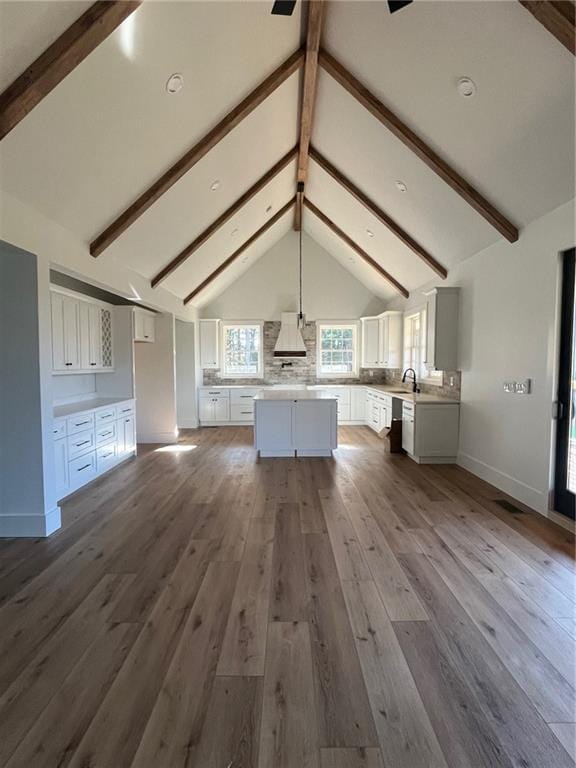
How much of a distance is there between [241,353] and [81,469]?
5.15m

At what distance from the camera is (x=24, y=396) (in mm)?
3145

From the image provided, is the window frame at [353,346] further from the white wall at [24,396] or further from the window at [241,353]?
the white wall at [24,396]

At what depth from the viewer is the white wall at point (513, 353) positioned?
3.60m

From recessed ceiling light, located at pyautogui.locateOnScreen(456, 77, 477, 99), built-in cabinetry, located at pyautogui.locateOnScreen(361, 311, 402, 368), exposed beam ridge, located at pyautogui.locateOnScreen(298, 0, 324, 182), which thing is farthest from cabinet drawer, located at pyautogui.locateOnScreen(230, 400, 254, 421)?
recessed ceiling light, located at pyautogui.locateOnScreen(456, 77, 477, 99)

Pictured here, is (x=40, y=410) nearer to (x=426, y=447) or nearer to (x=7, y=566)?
(x=7, y=566)

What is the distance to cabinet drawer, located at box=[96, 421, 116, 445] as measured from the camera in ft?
15.9

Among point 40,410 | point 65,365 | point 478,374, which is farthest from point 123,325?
point 478,374

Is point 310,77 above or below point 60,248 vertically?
above

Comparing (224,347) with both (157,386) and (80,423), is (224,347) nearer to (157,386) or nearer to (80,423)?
(157,386)

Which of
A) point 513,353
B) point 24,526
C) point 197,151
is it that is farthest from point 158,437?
point 513,353

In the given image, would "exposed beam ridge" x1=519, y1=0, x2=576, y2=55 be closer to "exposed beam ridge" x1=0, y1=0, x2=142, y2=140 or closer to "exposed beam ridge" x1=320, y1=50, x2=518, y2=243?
"exposed beam ridge" x1=320, y1=50, x2=518, y2=243

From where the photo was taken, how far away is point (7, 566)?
9.08 ft

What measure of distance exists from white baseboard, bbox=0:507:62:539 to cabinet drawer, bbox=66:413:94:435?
3.50 feet

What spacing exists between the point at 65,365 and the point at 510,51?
4957 mm
